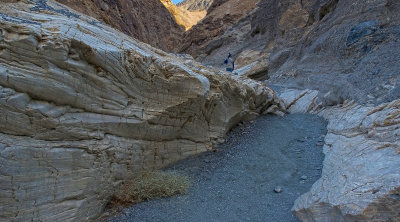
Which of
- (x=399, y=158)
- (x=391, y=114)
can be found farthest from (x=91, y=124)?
(x=391, y=114)

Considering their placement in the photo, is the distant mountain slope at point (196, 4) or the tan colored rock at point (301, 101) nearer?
the tan colored rock at point (301, 101)

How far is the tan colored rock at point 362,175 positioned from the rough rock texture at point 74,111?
3081 millimetres

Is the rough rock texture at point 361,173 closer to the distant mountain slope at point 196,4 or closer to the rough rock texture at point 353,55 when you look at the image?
the rough rock texture at point 353,55

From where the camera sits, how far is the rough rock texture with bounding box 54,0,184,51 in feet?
75.3

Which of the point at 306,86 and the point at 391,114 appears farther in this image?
the point at 306,86

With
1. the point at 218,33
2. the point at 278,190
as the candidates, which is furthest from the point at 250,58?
the point at 278,190

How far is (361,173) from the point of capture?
12.8 ft

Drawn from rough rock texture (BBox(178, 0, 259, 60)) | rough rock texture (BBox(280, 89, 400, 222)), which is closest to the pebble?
rough rock texture (BBox(280, 89, 400, 222))

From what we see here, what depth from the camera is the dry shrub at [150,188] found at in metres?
4.86

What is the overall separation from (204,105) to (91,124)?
9.56ft

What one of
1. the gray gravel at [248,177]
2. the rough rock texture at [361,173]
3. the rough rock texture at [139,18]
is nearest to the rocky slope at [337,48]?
the rough rock texture at [361,173]

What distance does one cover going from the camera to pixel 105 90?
177 inches

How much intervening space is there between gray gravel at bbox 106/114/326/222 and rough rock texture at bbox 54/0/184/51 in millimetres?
18134

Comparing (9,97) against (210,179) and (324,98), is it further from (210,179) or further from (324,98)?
(324,98)
